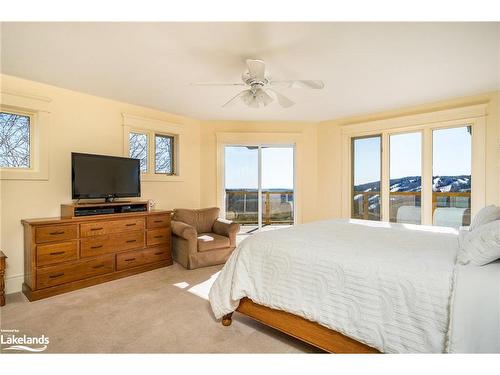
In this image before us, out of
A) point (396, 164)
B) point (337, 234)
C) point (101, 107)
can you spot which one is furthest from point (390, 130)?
point (101, 107)

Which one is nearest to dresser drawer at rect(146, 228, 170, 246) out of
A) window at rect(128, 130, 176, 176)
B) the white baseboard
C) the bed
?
window at rect(128, 130, 176, 176)

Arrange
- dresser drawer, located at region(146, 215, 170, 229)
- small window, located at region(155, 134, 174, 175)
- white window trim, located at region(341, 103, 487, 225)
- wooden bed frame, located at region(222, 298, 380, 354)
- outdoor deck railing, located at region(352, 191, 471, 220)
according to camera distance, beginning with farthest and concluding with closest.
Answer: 1. small window, located at region(155, 134, 174, 175)
2. outdoor deck railing, located at region(352, 191, 471, 220)
3. dresser drawer, located at region(146, 215, 170, 229)
4. white window trim, located at region(341, 103, 487, 225)
5. wooden bed frame, located at region(222, 298, 380, 354)

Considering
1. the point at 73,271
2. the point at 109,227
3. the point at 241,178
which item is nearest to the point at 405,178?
the point at 241,178

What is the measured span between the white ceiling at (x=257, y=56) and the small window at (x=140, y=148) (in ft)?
2.43

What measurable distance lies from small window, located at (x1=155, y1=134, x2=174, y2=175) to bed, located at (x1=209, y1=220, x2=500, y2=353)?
3.01m

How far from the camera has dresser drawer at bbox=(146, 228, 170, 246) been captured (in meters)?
3.80

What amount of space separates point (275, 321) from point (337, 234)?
879 millimetres

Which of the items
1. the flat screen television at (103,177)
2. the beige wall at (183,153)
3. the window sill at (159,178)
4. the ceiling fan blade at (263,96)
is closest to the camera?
the ceiling fan blade at (263,96)

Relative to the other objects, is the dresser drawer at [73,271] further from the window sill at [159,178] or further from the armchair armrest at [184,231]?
the window sill at [159,178]

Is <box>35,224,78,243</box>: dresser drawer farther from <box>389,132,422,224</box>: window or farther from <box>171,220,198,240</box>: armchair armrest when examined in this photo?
<box>389,132,422,224</box>: window

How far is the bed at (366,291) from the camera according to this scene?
1271 millimetres

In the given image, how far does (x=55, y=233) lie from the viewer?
9.61ft

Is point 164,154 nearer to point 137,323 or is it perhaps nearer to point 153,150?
point 153,150

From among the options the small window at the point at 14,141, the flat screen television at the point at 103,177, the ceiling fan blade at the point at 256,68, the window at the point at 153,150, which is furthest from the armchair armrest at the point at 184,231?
the ceiling fan blade at the point at 256,68
